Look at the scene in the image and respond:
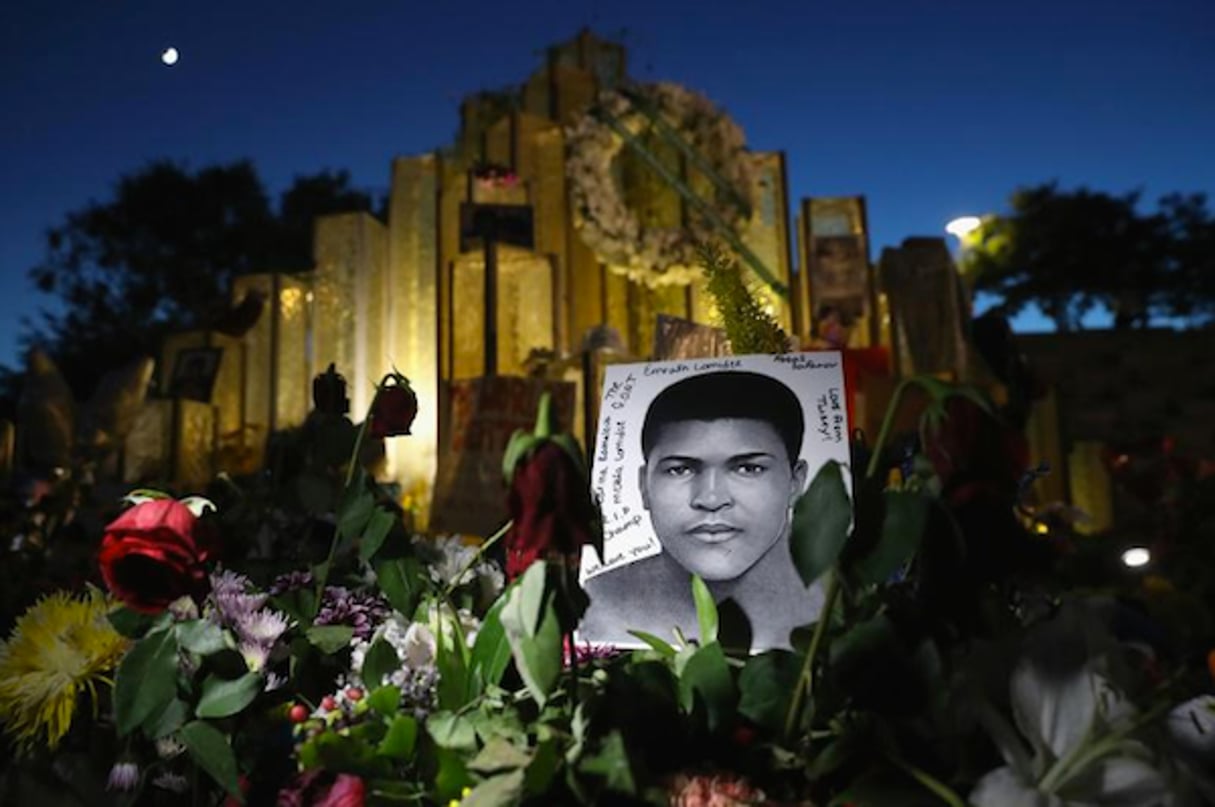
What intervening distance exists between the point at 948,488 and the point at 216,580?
66 cm

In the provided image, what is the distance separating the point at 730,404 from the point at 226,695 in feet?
1.74

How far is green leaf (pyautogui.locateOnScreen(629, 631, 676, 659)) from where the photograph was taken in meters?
0.79

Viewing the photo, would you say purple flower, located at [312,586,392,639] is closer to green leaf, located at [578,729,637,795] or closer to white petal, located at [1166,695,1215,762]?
green leaf, located at [578,729,637,795]

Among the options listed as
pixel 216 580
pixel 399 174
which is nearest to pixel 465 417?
pixel 399 174

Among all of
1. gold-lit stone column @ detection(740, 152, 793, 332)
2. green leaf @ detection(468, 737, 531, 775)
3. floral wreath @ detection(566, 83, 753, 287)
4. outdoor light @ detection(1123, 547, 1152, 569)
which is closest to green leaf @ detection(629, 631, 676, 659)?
green leaf @ detection(468, 737, 531, 775)

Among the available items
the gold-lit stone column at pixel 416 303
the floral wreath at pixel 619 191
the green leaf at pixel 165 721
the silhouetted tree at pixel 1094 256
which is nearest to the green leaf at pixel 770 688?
the green leaf at pixel 165 721

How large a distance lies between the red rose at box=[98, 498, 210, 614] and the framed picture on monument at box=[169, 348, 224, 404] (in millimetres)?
5708

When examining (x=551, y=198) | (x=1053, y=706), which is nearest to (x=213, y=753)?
(x=1053, y=706)

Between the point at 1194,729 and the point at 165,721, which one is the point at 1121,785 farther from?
the point at 165,721

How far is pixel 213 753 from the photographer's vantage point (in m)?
0.70

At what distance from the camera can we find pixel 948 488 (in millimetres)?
583

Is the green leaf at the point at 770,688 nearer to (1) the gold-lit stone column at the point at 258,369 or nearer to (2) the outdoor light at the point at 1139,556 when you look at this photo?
(2) the outdoor light at the point at 1139,556

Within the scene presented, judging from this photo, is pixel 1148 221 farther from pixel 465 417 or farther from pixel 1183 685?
pixel 1183 685

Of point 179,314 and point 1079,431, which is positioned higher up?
point 179,314
